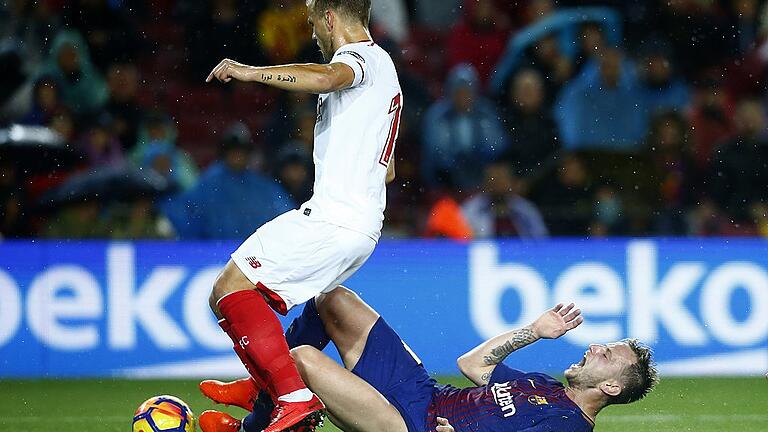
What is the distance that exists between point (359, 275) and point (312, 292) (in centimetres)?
379

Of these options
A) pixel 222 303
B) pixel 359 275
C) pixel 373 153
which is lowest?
pixel 359 275

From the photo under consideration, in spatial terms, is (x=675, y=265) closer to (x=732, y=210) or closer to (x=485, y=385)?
(x=732, y=210)

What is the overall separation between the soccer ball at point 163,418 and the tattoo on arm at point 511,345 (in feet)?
4.31

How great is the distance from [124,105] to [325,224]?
6.14 metres

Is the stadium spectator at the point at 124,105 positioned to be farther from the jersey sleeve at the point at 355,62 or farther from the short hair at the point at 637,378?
the short hair at the point at 637,378

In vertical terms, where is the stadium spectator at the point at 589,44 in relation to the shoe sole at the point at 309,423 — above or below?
above

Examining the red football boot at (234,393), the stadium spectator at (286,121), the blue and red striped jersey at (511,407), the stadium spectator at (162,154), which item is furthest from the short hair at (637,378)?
the stadium spectator at (286,121)

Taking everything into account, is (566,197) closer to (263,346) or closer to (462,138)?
(462,138)

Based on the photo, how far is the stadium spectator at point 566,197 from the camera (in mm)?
9930

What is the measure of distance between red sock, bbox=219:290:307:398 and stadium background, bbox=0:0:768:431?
1.75 meters

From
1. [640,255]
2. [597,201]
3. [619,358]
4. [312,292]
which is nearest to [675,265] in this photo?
[640,255]

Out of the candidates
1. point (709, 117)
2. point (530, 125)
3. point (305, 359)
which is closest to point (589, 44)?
point (530, 125)

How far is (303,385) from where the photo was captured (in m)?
5.19

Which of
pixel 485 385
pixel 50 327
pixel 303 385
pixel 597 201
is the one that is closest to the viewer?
pixel 303 385
